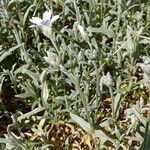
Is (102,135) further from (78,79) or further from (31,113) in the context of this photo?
(31,113)

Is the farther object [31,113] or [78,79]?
[31,113]

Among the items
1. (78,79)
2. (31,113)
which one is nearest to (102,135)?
(78,79)

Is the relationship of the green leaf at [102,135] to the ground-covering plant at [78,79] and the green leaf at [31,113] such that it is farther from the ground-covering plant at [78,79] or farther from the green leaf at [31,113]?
the green leaf at [31,113]

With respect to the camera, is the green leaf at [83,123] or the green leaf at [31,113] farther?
the green leaf at [31,113]

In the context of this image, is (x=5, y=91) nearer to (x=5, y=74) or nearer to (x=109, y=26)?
(x=5, y=74)

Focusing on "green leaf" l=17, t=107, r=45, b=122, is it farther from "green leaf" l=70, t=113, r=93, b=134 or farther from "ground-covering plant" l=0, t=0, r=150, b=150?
"green leaf" l=70, t=113, r=93, b=134

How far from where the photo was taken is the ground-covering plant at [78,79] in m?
1.68

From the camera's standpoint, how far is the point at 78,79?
62.2 inches

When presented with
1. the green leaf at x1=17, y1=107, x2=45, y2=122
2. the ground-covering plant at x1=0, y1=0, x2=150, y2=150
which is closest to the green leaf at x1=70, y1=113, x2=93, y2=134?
the ground-covering plant at x1=0, y1=0, x2=150, y2=150

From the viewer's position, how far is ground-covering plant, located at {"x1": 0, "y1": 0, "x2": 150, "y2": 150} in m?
1.68

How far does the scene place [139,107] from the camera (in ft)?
5.73

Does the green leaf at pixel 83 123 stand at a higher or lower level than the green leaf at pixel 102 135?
higher

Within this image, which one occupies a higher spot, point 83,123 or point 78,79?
point 78,79

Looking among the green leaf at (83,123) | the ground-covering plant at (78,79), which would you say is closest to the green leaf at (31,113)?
the ground-covering plant at (78,79)
